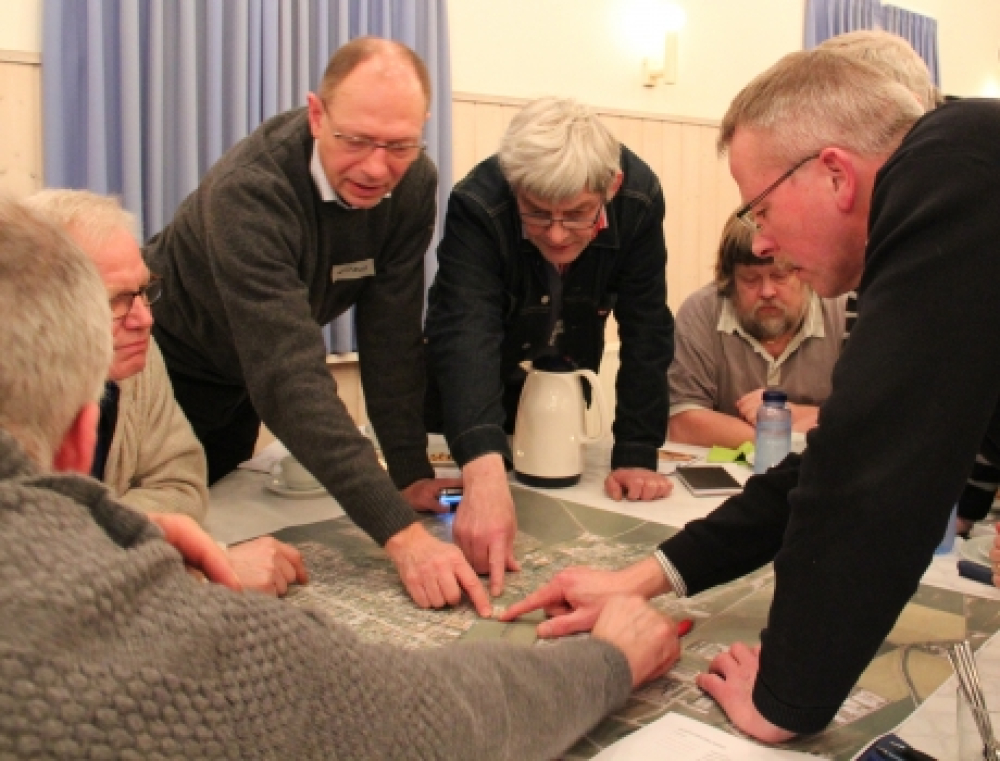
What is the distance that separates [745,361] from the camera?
8.16 ft

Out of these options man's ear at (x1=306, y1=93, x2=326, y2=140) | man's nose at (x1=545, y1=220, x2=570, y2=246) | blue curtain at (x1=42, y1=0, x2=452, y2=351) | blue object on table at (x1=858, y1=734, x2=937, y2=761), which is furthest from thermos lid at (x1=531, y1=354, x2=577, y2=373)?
blue curtain at (x1=42, y1=0, x2=452, y2=351)

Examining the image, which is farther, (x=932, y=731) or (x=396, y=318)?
(x=396, y=318)

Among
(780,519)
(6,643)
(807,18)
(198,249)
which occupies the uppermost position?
(807,18)

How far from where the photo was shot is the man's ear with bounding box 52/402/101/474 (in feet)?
2.13

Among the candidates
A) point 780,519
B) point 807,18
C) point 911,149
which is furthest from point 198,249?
point 807,18

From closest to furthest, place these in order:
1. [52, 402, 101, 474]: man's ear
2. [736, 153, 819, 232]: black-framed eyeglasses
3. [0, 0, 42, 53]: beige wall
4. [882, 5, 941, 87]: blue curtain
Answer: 1. [52, 402, 101, 474]: man's ear
2. [736, 153, 819, 232]: black-framed eyeglasses
3. [0, 0, 42, 53]: beige wall
4. [882, 5, 941, 87]: blue curtain

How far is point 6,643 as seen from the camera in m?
0.51

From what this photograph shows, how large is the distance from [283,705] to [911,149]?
729 millimetres

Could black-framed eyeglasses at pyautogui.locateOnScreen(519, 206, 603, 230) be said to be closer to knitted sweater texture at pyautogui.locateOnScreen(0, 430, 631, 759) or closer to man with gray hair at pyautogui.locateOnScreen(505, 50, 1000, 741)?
man with gray hair at pyautogui.locateOnScreen(505, 50, 1000, 741)

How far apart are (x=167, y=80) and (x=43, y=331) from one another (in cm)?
267

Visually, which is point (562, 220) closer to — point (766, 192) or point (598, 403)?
point (598, 403)

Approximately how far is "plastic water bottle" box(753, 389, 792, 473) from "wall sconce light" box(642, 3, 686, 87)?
9.87 ft

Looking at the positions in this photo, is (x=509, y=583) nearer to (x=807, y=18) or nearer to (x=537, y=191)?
(x=537, y=191)

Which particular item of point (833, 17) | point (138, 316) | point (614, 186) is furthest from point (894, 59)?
point (833, 17)
